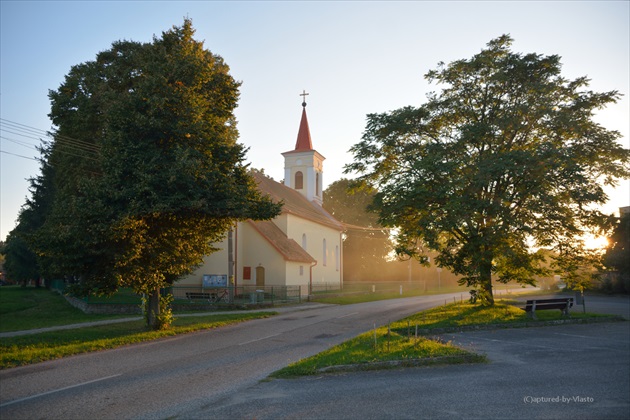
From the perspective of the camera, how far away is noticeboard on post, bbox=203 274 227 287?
31.4m

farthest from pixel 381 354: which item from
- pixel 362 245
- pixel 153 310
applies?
pixel 362 245

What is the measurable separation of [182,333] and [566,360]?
12.1 meters

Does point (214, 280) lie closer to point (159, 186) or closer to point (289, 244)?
point (289, 244)

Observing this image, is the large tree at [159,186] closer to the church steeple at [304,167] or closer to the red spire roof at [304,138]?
the church steeple at [304,167]

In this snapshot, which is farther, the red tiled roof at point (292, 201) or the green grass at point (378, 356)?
the red tiled roof at point (292, 201)

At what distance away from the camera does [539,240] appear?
21469mm

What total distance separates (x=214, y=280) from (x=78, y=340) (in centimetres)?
1671

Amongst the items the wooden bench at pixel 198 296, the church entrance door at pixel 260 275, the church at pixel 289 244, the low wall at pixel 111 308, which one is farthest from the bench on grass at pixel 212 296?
the church entrance door at pixel 260 275

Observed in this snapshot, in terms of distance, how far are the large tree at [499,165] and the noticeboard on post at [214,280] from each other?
12893mm

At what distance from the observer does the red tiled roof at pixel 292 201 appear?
4331cm

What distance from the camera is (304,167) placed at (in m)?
59.0

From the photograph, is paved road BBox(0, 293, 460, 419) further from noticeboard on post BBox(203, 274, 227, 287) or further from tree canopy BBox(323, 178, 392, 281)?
tree canopy BBox(323, 178, 392, 281)

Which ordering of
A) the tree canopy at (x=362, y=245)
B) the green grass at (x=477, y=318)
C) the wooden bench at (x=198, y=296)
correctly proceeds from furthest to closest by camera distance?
1. the tree canopy at (x=362, y=245)
2. the wooden bench at (x=198, y=296)
3. the green grass at (x=477, y=318)

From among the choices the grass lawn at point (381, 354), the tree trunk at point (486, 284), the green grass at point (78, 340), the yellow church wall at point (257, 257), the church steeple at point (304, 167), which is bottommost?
the green grass at point (78, 340)
